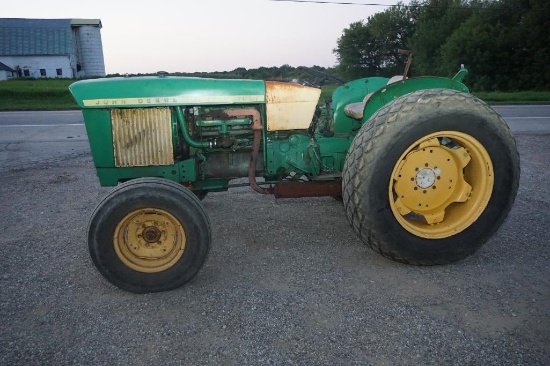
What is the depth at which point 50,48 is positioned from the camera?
47.3 m

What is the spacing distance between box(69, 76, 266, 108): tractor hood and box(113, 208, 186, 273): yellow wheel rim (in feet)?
2.87

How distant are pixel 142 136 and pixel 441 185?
2275 mm

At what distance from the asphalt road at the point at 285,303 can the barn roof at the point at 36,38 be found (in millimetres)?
50757

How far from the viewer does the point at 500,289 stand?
2920mm

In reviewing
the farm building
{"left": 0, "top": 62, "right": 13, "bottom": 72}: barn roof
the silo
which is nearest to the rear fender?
the farm building

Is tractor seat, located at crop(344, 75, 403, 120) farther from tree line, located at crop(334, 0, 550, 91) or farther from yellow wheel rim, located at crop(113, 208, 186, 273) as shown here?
tree line, located at crop(334, 0, 550, 91)

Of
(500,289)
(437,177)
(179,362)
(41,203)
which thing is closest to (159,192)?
(179,362)

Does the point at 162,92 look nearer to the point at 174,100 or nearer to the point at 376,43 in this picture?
the point at 174,100

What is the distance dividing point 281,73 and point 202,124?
3.07 feet

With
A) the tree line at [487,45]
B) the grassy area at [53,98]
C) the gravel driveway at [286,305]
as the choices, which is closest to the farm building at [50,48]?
the grassy area at [53,98]

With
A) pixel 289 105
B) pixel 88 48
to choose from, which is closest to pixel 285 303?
pixel 289 105

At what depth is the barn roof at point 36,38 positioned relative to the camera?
155ft

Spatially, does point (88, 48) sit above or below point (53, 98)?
above

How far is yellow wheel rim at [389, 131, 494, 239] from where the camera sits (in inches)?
121
